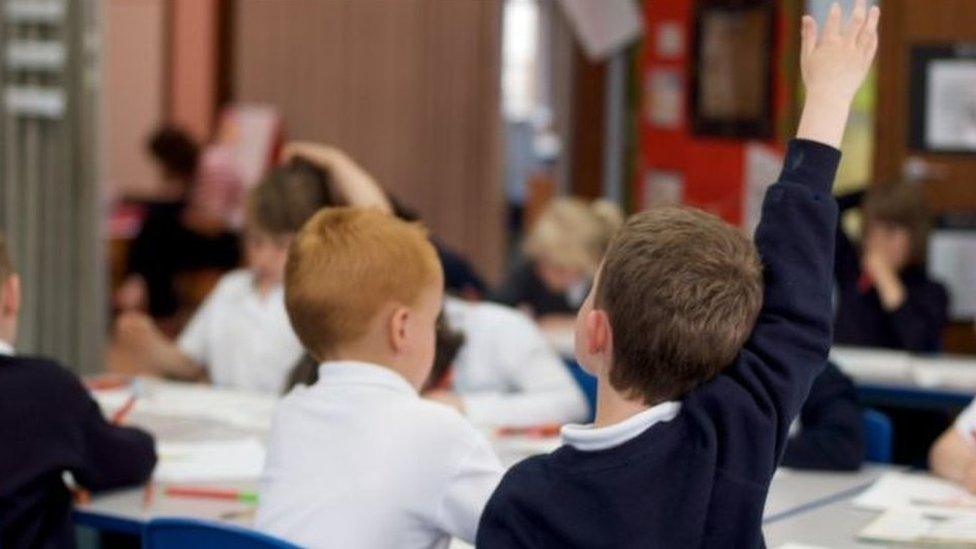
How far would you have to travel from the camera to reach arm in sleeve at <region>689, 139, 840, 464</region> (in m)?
2.12

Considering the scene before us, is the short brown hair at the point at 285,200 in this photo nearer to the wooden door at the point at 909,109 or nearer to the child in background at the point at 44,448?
the child in background at the point at 44,448

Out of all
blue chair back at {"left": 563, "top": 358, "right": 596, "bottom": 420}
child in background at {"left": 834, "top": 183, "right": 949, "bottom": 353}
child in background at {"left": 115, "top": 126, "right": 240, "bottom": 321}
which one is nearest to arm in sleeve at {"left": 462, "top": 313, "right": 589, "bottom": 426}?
blue chair back at {"left": 563, "top": 358, "right": 596, "bottom": 420}

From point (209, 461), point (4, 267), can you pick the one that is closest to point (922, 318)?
point (209, 461)

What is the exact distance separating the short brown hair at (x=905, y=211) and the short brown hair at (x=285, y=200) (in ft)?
9.08

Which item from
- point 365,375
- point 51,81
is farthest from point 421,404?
point 51,81

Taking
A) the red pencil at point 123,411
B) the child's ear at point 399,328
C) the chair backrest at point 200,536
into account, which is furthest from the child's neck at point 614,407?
the red pencil at point 123,411

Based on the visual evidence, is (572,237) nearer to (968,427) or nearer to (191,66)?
(968,427)

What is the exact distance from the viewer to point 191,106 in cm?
1093

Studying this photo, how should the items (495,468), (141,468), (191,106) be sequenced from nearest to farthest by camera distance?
(495,468)
(141,468)
(191,106)

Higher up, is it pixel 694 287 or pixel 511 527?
pixel 694 287

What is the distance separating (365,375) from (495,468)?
0.27 meters

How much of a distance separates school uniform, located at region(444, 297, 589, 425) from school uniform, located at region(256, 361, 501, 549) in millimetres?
1661

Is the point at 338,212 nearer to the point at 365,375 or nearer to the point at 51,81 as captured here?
the point at 365,375

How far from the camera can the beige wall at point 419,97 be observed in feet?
25.9
